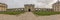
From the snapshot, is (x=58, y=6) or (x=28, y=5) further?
(x=28, y=5)

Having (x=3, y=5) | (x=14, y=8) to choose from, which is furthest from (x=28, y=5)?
(x=3, y=5)

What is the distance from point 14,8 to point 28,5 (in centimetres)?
440

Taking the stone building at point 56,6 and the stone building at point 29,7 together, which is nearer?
the stone building at point 56,6

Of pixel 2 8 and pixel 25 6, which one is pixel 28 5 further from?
pixel 2 8

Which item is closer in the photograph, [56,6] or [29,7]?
[56,6]

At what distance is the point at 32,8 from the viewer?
120ft

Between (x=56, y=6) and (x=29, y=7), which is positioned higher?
(x=56, y=6)

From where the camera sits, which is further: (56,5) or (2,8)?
(2,8)

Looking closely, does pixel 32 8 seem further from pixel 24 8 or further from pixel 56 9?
pixel 56 9

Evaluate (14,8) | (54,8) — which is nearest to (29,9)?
(14,8)

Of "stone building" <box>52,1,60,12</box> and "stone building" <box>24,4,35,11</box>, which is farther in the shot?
"stone building" <box>24,4,35,11</box>

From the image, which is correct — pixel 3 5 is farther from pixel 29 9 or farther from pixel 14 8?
pixel 29 9

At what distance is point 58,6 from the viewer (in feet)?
109

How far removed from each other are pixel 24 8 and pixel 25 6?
788 millimetres
